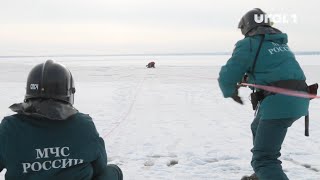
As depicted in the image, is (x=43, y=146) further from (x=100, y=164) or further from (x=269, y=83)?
(x=269, y=83)

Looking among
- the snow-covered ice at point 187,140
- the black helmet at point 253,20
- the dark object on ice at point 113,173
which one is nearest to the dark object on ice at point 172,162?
the snow-covered ice at point 187,140

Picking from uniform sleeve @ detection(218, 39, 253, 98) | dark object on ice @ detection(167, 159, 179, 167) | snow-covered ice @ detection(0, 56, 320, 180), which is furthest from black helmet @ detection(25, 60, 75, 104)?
dark object on ice @ detection(167, 159, 179, 167)

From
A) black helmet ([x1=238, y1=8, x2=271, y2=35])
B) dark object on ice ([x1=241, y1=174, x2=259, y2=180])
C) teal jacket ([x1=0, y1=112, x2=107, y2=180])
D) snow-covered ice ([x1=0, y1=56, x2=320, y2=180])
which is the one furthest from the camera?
snow-covered ice ([x1=0, y1=56, x2=320, y2=180])

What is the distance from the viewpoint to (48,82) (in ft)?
7.33

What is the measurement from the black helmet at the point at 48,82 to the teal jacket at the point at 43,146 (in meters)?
0.14

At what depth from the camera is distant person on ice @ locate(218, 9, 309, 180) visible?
3395 mm

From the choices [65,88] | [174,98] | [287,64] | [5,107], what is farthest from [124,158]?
[174,98]

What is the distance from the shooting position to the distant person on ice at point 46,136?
213cm

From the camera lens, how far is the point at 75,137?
7.19 ft

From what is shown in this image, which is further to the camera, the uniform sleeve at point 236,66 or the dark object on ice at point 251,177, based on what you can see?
the dark object on ice at point 251,177

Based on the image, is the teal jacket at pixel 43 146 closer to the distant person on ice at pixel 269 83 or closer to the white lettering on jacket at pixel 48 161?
the white lettering on jacket at pixel 48 161

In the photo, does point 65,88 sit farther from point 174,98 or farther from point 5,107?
point 174,98

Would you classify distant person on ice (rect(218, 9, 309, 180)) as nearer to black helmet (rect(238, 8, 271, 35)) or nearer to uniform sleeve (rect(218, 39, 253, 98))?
uniform sleeve (rect(218, 39, 253, 98))

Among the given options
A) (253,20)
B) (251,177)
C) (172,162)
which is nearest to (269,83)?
(253,20)
